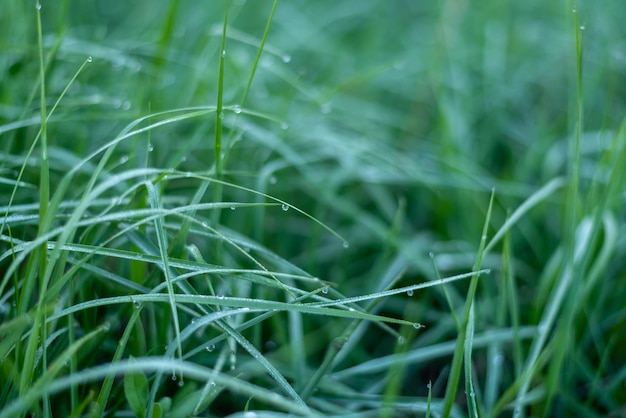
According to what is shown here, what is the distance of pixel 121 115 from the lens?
104cm

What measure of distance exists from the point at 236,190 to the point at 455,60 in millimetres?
762

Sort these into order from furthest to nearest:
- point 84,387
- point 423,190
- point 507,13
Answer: point 507,13, point 423,190, point 84,387

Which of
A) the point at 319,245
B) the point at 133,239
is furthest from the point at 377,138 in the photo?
the point at 133,239

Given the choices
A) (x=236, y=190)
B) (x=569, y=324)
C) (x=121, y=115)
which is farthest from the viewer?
(x=236, y=190)

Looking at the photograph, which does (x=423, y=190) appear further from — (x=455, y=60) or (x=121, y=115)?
(x=121, y=115)

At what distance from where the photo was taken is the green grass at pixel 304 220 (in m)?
0.72

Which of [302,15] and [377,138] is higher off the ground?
[302,15]

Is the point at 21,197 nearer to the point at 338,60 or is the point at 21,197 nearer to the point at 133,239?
the point at 133,239

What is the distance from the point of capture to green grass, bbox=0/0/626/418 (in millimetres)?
718

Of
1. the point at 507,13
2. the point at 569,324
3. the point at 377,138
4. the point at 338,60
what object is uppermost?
the point at 507,13

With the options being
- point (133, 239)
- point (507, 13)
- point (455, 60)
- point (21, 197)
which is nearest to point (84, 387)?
point (133, 239)

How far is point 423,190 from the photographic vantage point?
1.35m

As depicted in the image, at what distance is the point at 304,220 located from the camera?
1282 millimetres

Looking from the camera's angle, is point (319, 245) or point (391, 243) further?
point (319, 245)
